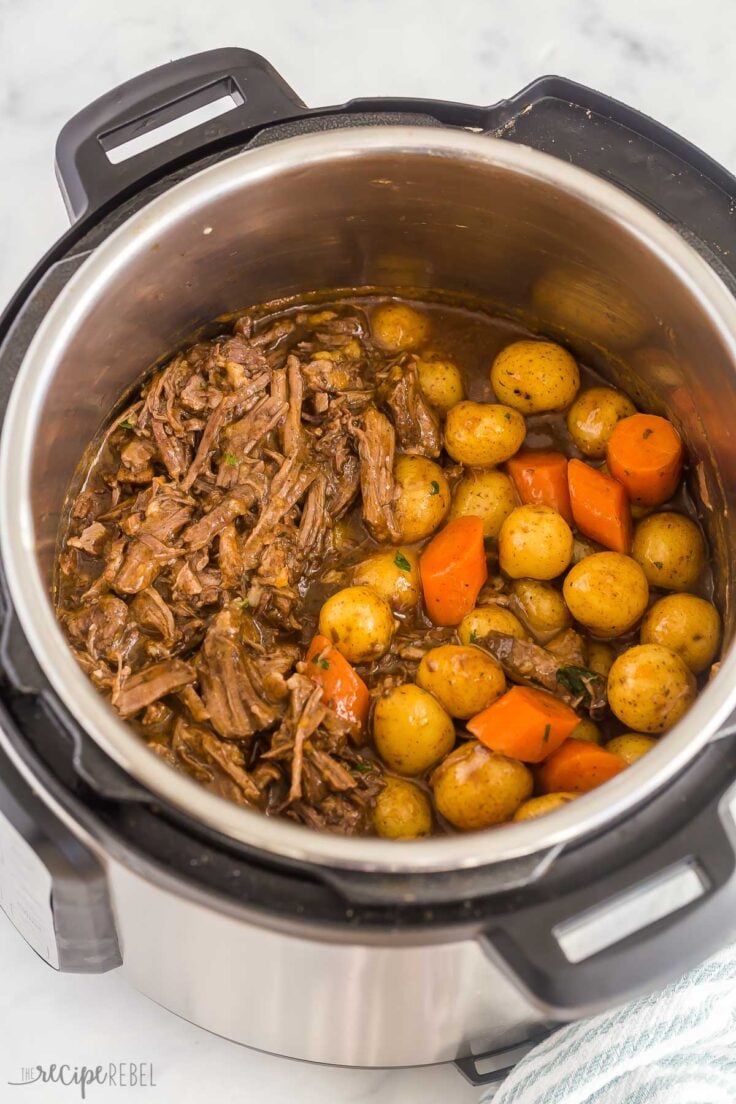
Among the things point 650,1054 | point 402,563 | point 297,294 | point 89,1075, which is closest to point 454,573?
point 402,563

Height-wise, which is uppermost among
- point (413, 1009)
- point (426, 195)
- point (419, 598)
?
point (426, 195)

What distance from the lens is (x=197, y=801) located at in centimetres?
115

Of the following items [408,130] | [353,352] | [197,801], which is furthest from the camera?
[353,352]

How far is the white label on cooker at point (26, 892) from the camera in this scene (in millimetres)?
1251

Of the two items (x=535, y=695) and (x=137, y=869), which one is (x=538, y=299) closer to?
(x=535, y=695)

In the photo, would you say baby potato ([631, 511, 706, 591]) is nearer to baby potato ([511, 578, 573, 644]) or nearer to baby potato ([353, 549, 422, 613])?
baby potato ([511, 578, 573, 644])

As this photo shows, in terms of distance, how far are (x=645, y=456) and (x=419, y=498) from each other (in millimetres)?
343

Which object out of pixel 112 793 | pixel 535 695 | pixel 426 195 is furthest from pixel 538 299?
pixel 112 793

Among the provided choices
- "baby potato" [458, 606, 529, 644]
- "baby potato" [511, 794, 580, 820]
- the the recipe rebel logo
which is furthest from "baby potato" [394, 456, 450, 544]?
the the recipe rebel logo

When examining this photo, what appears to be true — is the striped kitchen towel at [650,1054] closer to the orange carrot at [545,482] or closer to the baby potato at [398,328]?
the orange carrot at [545,482]

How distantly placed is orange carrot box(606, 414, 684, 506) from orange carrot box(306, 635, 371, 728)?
0.52m

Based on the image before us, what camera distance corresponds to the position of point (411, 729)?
1525 millimetres

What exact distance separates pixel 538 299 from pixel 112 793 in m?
1.06

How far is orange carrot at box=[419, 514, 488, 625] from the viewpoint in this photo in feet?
5.52
